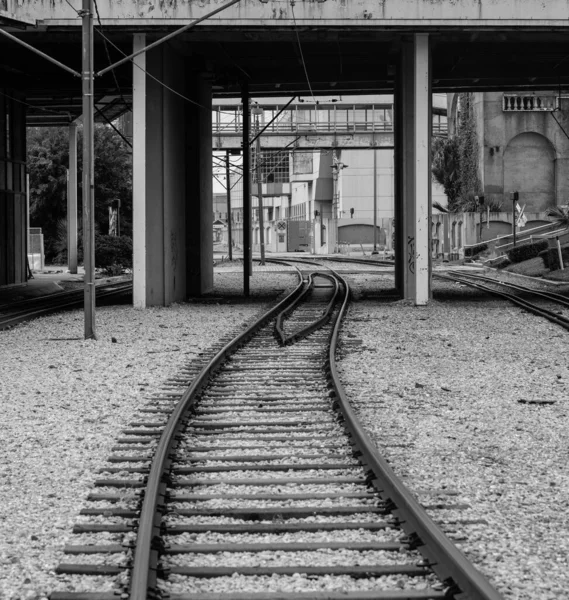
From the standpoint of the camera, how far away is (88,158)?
17.0m

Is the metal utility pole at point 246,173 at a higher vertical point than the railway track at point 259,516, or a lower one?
higher

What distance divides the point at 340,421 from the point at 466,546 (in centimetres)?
362

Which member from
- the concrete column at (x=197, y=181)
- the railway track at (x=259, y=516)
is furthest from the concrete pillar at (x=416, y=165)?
the railway track at (x=259, y=516)

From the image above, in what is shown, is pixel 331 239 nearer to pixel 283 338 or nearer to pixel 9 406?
pixel 283 338

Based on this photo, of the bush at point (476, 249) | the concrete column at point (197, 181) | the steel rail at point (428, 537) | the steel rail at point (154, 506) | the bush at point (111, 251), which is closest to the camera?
the steel rail at point (428, 537)

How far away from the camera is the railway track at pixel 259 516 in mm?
4836

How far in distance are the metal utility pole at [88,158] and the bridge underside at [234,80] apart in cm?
436

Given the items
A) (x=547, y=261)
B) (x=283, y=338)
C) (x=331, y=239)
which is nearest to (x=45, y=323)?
(x=283, y=338)

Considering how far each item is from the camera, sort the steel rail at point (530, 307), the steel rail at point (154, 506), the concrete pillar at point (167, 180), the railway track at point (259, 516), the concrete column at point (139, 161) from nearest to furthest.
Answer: the steel rail at point (154, 506) < the railway track at point (259, 516) < the steel rail at point (530, 307) < the concrete column at point (139, 161) < the concrete pillar at point (167, 180)

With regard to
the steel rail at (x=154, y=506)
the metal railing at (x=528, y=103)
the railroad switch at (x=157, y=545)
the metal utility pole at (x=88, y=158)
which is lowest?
the railroad switch at (x=157, y=545)

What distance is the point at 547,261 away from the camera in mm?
38344

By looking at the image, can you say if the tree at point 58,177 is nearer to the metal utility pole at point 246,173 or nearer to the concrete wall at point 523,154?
the concrete wall at point 523,154

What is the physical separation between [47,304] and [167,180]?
4.57 m

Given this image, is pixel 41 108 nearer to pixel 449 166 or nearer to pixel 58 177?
pixel 58 177
